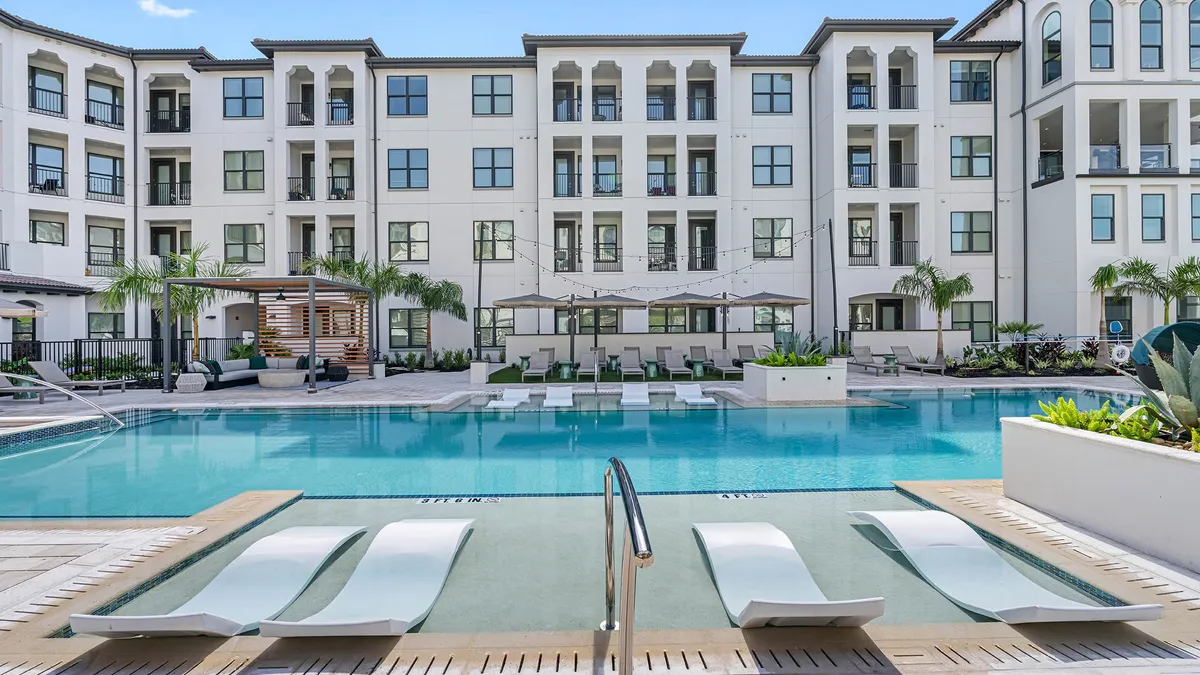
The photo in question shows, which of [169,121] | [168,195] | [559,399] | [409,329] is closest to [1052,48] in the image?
[559,399]

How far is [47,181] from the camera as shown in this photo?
21.9m

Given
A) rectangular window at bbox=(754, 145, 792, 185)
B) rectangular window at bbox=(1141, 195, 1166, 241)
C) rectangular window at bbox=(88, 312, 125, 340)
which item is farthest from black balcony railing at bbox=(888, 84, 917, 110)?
rectangular window at bbox=(88, 312, 125, 340)

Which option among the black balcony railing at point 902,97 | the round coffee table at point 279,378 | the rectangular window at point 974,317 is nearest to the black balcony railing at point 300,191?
the round coffee table at point 279,378

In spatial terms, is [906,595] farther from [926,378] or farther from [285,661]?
[926,378]

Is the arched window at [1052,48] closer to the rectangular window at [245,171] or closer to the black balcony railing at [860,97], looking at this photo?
the black balcony railing at [860,97]

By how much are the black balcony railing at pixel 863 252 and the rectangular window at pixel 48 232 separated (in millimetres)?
29481

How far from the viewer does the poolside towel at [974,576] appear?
2.91m

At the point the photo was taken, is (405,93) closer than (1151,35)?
No

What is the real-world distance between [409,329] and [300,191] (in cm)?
672

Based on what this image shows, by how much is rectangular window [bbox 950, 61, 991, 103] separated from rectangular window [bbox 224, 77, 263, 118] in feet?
87.7

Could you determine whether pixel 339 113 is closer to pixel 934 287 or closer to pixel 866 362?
pixel 866 362

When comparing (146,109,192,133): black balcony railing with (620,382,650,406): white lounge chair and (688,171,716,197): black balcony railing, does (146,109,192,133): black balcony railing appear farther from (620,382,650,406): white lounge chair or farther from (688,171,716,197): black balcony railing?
(620,382,650,406): white lounge chair

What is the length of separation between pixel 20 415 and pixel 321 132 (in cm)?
1448

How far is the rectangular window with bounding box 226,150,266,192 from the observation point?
23375 millimetres
